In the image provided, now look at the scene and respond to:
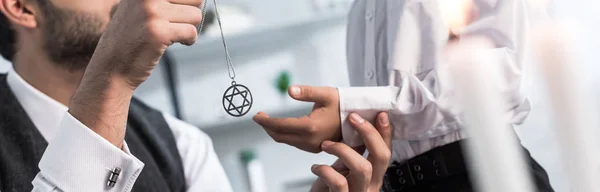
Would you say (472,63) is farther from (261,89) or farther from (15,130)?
(261,89)

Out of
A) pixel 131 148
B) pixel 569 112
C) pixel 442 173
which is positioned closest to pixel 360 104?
pixel 442 173

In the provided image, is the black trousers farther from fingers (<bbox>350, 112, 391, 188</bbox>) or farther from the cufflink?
the cufflink

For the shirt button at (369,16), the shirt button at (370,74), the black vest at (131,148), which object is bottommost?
the black vest at (131,148)

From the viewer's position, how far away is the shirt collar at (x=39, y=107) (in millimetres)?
1183

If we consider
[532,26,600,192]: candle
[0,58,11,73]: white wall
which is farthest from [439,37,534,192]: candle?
[0,58,11,73]: white wall

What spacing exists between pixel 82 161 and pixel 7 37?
68 cm

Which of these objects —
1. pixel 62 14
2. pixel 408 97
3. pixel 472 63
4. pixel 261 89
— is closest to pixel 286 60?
pixel 261 89

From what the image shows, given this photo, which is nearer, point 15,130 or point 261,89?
point 15,130

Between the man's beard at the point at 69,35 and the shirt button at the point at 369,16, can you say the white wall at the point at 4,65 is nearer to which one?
the man's beard at the point at 69,35

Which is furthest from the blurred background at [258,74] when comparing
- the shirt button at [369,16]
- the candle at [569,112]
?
the candle at [569,112]

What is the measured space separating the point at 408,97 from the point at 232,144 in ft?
6.44

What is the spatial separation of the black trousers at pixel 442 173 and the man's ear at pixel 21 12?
819mm

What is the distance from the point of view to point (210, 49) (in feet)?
8.52

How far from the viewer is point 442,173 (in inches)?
32.2
